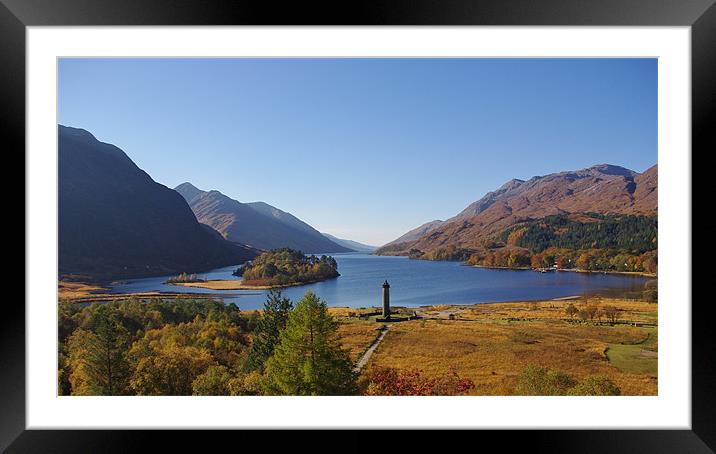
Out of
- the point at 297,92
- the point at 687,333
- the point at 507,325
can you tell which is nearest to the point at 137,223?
the point at 297,92

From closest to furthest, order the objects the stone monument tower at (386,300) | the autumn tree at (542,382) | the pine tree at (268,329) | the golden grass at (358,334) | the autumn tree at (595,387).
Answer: the autumn tree at (595,387), the autumn tree at (542,382), the pine tree at (268,329), the golden grass at (358,334), the stone monument tower at (386,300)

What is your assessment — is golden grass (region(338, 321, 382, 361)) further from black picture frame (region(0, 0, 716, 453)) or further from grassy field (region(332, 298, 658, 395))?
black picture frame (region(0, 0, 716, 453))

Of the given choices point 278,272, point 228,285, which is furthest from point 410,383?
point 228,285

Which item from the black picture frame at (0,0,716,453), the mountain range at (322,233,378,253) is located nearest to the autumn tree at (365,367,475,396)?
the mountain range at (322,233,378,253)

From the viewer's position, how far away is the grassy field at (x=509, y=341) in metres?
5.09

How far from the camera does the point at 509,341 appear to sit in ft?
17.6

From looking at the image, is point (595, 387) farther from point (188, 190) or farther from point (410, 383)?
point (188, 190)

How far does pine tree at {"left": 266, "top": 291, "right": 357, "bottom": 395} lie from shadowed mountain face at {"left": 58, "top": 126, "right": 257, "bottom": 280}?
5.00 ft

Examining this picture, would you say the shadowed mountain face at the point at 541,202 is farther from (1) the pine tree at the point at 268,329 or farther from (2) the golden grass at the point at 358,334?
(1) the pine tree at the point at 268,329

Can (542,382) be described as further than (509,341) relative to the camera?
No

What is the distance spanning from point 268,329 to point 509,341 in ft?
10.4

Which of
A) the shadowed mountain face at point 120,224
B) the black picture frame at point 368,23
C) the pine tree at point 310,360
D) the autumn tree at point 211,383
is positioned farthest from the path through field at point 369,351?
the black picture frame at point 368,23

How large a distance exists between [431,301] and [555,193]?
2.38 m

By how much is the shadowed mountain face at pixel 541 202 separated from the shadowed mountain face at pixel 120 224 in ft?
8.52
